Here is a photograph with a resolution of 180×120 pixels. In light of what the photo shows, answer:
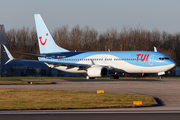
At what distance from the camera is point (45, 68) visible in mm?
59562

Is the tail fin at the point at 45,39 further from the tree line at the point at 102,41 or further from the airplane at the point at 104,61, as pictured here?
the tree line at the point at 102,41

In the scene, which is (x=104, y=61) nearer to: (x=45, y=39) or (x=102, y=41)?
(x=45, y=39)

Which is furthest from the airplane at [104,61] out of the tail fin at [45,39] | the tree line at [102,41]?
the tree line at [102,41]

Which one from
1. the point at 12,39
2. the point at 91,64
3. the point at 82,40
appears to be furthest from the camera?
the point at 12,39

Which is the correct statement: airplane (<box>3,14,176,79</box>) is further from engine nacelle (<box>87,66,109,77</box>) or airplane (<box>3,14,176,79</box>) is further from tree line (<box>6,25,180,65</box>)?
tree line (<box>6,25,180,65</box>)

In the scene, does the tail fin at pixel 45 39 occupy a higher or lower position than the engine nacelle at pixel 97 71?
higher

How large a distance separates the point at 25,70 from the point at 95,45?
35539 millimetres

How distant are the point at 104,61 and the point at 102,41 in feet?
167

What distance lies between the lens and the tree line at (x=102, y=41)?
8669 centimetres

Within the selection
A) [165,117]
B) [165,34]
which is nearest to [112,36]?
[165,34]

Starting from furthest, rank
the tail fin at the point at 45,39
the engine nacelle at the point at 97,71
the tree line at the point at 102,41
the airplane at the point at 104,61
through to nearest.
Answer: the tree line at the point at 102,41, the tail fin at the point at 45,39, the airplane at the point at 104,61, the engine nacelle at the point at 97,71

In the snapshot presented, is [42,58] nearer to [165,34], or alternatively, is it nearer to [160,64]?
[160,64]

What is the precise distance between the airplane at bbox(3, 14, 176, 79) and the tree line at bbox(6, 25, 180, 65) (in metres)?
36.4

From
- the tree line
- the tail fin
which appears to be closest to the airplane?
the tail fin
